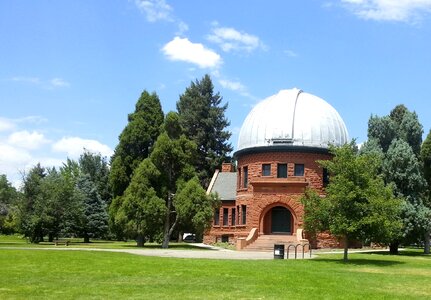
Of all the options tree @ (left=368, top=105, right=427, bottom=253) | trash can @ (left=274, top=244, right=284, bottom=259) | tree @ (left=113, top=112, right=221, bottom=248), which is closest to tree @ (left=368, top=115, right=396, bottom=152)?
tree @ (left=368, top=105, right=427, bottom=253)

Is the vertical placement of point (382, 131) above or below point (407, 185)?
above

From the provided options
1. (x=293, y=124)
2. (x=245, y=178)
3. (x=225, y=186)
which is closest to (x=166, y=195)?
(x=245, y=178)

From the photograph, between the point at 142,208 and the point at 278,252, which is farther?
the point at 142,208

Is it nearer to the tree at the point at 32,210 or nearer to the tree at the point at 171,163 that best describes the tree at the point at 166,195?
the tree at the point at 171,163

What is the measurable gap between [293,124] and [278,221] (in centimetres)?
748

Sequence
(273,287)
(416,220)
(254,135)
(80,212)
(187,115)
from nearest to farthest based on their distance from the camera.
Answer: (273,287)
(416,220)
(254,135)
(80,212)
(187,115)

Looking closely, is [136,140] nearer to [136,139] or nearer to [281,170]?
[136,139]

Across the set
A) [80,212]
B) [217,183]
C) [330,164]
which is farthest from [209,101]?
[330,164]

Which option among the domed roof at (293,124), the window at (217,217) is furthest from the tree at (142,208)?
the window at (217,217)

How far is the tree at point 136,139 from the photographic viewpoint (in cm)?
4384

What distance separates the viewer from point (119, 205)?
42.5 meters

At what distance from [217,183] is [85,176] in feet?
45.6

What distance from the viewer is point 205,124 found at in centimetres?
7431

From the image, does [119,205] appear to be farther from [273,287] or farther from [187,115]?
[187,115]
